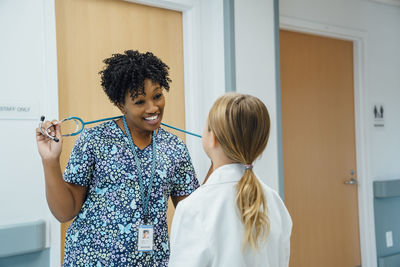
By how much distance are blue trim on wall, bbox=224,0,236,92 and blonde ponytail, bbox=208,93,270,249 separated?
124 centimetres

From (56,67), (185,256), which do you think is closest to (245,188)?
(185,256)

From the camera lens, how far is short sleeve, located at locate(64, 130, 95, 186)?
1207 mm

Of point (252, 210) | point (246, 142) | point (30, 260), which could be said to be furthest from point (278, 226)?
point (30, 260)

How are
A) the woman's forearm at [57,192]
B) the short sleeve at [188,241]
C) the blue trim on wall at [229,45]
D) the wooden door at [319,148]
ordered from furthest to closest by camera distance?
the wooden door at [319,148], the blue trim on wall at [229,45], the woman's forearm at [57,192], the short sleeve at [188,241]

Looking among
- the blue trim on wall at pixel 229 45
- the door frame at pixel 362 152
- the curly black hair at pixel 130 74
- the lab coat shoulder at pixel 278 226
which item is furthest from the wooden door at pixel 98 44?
the door frame at pixel 362 152

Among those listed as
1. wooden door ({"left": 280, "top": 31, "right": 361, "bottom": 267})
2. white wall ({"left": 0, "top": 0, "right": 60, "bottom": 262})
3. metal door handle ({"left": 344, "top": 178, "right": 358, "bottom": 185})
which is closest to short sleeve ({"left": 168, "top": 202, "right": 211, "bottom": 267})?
white wall ({"left": 0, "top": 0, "right": 60, "bottom": 262})

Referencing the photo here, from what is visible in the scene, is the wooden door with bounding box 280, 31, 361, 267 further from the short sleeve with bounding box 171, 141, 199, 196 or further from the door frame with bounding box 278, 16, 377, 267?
the short sleeve with bounding box 171, 141, 199, 196

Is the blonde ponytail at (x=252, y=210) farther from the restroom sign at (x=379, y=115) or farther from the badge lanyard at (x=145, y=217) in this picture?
the restroom sign at (x=379, y=115)

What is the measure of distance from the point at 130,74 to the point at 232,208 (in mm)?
585

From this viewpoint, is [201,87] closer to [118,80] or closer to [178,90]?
[178,90]

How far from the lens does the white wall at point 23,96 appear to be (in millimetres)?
1716

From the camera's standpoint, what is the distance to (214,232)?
93cm

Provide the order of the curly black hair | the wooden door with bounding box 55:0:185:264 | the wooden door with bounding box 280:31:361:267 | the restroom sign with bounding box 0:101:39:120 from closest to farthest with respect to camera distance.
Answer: the curly black hair, the restroom sign with bounding box 0:101:39:120, the wooden door with bounding box 55:0:185:264, the wooden door with bounding box 280:31:361:267

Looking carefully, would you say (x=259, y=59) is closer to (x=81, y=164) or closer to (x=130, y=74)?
(x=130, y=74)
